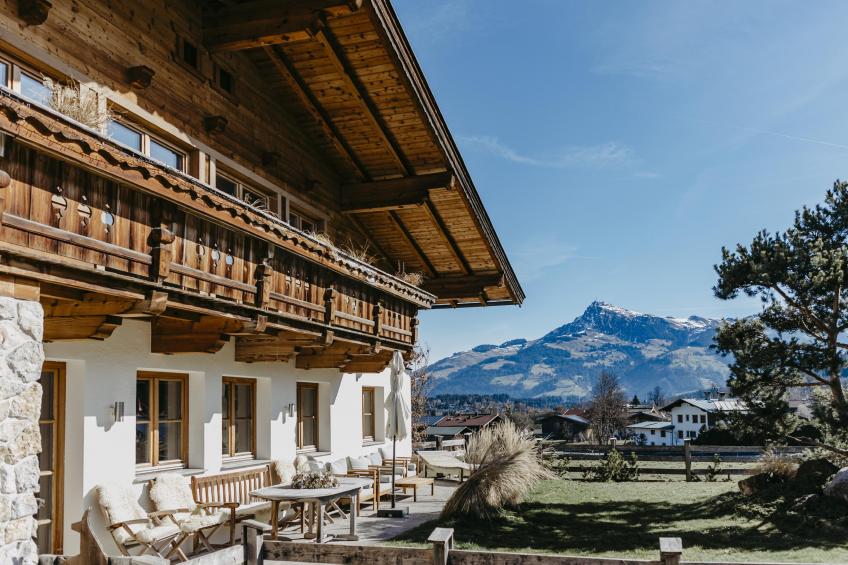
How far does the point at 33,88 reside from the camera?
316 inches

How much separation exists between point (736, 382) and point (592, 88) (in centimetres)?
2587

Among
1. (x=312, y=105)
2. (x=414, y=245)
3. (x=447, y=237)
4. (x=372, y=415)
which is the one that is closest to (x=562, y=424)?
(x=372, y=415)

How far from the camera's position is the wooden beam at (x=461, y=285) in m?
17.8

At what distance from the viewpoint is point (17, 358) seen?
18.4 feet

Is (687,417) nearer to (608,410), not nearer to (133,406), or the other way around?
(608,410)

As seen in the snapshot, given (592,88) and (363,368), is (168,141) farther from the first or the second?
(592,88)

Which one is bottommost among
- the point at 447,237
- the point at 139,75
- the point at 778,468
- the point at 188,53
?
the point at 778,468

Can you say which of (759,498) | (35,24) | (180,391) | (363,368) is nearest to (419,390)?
(363,368)

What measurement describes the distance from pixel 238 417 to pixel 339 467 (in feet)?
7.87

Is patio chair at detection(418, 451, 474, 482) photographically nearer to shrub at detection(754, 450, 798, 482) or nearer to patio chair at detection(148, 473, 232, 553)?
shrub at detection(754, 450, 798, 482)

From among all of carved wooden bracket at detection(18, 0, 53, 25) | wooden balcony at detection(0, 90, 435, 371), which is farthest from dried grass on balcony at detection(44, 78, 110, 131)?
carved wooden bracket at detection(18, 0, 53, 25)

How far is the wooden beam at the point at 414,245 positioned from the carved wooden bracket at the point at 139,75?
7.02 m

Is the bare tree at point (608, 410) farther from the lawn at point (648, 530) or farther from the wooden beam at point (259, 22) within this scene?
the wooden beam at point (259, 22)

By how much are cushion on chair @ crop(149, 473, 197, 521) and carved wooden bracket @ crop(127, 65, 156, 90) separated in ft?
Result: 15.2
